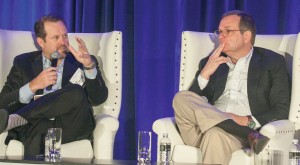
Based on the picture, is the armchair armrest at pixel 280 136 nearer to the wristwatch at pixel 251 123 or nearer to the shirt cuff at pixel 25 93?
the wristwatch at pixel 251 123

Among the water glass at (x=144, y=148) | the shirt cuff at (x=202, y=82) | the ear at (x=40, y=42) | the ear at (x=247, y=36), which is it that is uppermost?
the ear at (x=247, y=36)

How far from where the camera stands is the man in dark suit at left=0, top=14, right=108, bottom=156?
332cm

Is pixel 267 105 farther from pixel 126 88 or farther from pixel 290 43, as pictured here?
pixel 126 88

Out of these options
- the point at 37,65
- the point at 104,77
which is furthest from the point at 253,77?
the point at 37,65

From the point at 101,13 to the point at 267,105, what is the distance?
1782 mm

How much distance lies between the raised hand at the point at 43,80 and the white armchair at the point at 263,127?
0.68 meters

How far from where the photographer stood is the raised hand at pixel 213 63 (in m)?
3.55

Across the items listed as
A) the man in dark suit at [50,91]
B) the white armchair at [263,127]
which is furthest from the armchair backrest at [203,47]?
the man in dark suit at [50,91]

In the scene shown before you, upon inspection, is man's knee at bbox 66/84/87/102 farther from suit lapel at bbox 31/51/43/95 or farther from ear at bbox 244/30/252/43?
ear at bbox 244/30/252/43

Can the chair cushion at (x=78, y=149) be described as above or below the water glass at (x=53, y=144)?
below

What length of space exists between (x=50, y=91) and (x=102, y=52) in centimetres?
43

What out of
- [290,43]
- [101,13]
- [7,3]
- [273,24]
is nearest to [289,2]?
[273,24]

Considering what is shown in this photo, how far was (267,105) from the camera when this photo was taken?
349 centimetres

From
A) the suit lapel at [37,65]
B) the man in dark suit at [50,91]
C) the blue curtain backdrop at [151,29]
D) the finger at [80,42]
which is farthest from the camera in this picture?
the blue curtain backdrop at [151,29]
